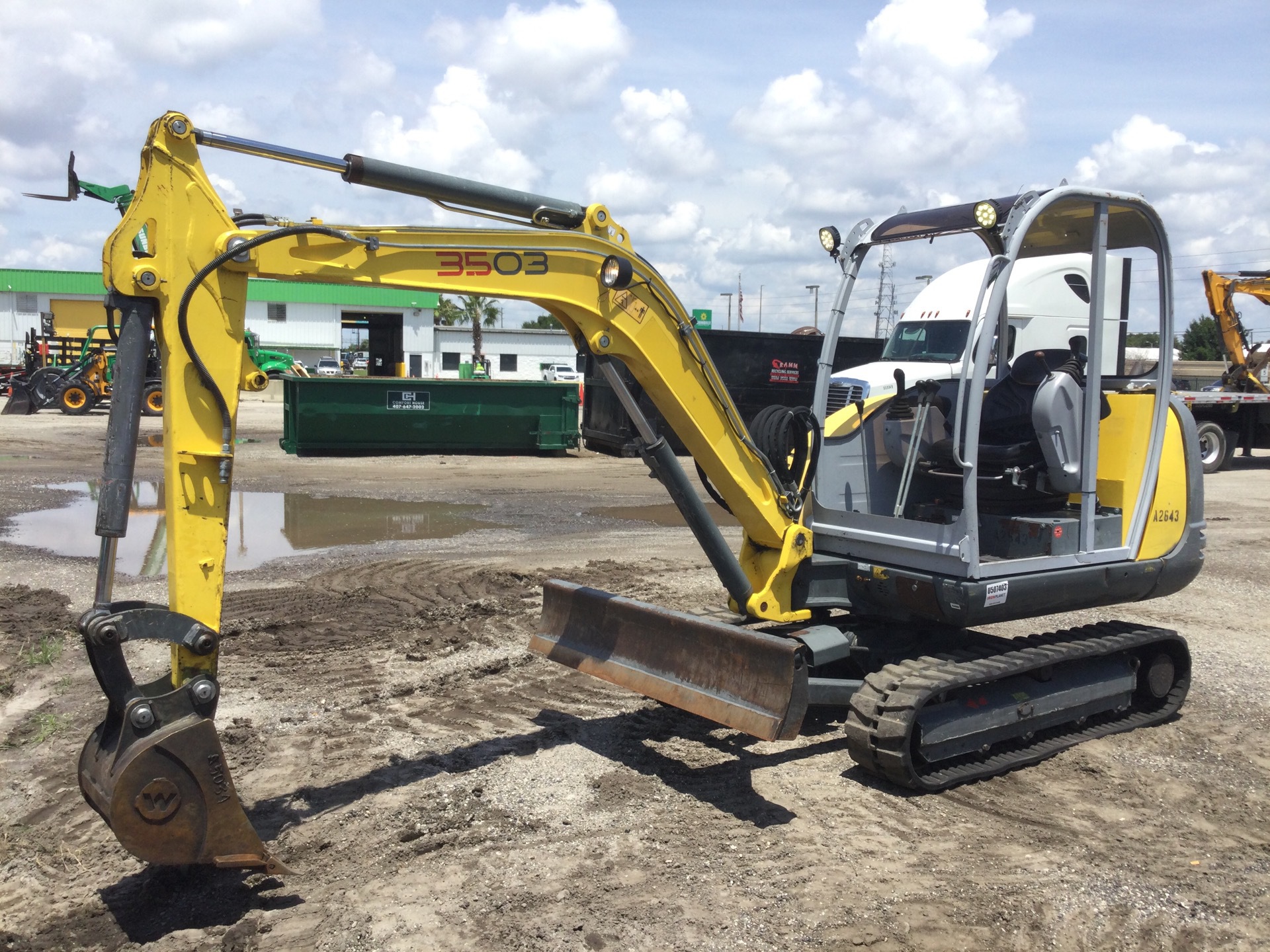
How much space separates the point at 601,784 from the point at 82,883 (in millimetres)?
2278

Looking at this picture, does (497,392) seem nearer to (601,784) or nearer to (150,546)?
(150,546)

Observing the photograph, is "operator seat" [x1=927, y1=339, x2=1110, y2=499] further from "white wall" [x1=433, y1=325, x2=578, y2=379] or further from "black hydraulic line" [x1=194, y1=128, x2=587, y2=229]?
"white wall" [x1=433, y1=325, x2=578, y2=379]

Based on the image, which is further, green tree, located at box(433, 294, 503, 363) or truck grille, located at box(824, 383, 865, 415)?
green tree, located at box(433, 294, 503, 363)

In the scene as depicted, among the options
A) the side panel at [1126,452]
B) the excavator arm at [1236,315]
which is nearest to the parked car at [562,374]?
the excavator arm at [1236,315]

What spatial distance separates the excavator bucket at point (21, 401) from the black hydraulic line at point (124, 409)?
1085 inches

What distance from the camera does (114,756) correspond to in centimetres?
393

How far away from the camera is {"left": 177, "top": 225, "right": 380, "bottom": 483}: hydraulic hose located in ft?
13.5

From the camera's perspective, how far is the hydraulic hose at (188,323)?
4.12m

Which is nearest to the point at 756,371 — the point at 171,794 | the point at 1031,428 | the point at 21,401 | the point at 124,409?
the point at 1031,428

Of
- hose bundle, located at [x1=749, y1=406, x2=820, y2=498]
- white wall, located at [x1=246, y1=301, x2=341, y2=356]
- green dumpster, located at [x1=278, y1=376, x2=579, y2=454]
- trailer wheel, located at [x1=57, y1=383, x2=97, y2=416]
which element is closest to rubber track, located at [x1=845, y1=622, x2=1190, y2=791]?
hose bundle, located at [x1=749, y1=406, x2=820, y2=498]

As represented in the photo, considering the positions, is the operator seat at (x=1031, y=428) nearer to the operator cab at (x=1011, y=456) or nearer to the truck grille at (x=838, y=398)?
the operator cab at (x=1011, y=456)

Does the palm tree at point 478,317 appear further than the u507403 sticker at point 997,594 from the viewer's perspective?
Yes

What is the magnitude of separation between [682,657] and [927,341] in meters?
10.4

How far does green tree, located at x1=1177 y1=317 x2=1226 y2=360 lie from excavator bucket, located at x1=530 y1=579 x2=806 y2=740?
237 feet
